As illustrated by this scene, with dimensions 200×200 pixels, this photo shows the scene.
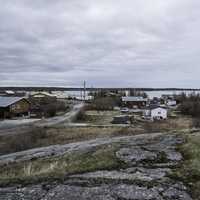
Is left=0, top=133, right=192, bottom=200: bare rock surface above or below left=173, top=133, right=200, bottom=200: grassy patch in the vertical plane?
below

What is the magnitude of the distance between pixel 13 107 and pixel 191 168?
1953 inches

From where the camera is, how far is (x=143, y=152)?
9633mm

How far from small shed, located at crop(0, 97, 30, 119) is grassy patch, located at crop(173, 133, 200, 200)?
150 feet

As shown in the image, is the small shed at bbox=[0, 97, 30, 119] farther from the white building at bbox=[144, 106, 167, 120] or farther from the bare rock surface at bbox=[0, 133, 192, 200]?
the bare rock surface at bbox=[0, 133, 192, 200]

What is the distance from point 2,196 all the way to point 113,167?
2996 millimetres

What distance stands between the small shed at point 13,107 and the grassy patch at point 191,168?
150 feet

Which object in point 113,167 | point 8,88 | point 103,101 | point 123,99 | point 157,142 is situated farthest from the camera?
point 8,88

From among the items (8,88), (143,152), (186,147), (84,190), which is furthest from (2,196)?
(8,88)

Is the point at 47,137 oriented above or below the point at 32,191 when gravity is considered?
below

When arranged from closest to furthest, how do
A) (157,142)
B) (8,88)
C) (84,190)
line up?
(84,190), (157,142), (8,88)

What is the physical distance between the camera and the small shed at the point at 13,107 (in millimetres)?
52000

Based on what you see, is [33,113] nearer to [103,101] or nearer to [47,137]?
[103,101]

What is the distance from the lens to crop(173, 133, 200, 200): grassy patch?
6.08 meters

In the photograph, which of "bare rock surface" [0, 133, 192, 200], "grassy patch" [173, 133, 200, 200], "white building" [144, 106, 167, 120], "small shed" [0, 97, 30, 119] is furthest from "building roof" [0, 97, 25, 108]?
"bare rock surface" [0, 133, 192, 200]
